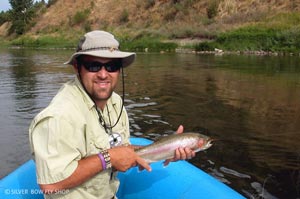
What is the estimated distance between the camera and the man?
2455 millimetres

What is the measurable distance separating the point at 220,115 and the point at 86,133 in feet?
24.5

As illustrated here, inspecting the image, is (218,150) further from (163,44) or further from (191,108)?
(163,44)

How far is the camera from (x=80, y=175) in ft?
8.44

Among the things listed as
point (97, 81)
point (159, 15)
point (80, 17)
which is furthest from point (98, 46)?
point (80, 17)

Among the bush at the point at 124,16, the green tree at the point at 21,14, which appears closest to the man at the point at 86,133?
the bush at the point at 124,16

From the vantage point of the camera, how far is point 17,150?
720cm

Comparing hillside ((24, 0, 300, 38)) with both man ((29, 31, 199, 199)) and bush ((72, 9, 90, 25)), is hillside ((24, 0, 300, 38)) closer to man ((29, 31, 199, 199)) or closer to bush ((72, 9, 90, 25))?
bush ((72, 9, 90, 25))

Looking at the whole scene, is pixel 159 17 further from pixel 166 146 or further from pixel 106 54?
pixel 106 54

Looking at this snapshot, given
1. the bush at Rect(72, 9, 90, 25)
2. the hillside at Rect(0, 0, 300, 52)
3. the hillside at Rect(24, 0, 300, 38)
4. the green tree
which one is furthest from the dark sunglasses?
the green tree

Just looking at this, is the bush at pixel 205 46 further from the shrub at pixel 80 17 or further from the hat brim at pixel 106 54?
the hat brim at pixel 106 54

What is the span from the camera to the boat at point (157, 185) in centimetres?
352

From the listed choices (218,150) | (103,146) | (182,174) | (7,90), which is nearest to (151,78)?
(7,90)

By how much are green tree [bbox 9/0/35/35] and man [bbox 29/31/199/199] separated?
69.2m

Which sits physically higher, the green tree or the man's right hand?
the green tree
